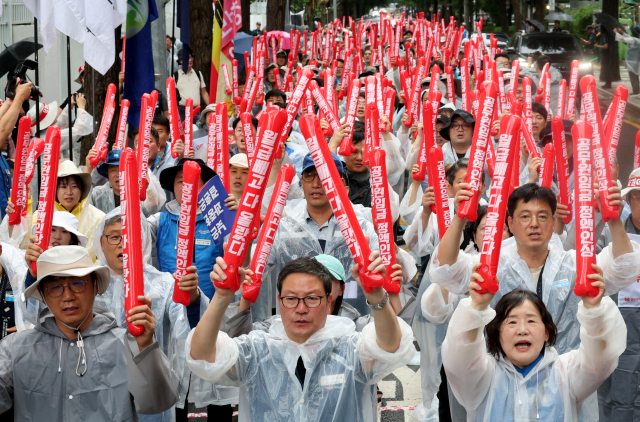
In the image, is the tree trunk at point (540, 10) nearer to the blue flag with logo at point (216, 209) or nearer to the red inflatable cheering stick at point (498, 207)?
the blue flag with logo at point (216, 209)

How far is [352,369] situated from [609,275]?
1.28 m

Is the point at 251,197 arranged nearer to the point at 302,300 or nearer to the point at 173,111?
the point at 302,300

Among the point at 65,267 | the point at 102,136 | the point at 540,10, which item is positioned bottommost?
the point at 65,267

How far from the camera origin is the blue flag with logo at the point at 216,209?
11.8 feet

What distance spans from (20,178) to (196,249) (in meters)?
1.13

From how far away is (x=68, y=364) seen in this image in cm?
319

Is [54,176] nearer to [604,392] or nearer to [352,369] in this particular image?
[352,369]

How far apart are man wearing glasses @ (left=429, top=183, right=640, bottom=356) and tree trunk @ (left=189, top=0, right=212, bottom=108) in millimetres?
10297

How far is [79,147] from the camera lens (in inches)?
389

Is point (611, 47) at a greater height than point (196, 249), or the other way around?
point (611, 47)

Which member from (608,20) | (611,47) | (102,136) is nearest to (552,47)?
(608,20)

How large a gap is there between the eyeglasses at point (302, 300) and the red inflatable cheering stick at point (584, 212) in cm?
97

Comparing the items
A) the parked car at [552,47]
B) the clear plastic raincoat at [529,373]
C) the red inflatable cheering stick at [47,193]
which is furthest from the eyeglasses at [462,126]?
the parked car at [552,47]

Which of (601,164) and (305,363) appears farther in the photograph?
(601,164)
